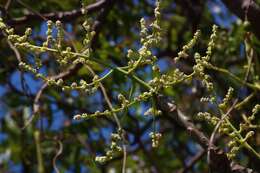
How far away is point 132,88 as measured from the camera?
145cm

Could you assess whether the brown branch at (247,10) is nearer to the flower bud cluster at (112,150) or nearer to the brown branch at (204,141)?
the brown branch at (204,141)

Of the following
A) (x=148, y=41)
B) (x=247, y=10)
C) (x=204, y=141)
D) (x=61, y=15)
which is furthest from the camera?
(x=61, y=15)

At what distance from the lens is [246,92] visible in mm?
2154

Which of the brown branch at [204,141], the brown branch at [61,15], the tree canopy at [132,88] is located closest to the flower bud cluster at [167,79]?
the tree canopy at [132,88]

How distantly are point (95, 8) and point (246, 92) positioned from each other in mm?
514

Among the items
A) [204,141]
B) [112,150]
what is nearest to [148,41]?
[112,150]

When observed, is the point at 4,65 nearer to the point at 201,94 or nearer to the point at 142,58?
the point at 201,94

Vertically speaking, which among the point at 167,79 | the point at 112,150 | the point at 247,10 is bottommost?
the point at 112,150

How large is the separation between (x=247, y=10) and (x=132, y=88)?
0.48m

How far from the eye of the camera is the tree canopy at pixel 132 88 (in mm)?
1369

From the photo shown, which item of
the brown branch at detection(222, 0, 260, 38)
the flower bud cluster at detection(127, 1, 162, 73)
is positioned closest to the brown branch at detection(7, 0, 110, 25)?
the brown branch at detection(222, 0, 260, 38)

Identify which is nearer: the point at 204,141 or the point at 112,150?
the point at 112,150

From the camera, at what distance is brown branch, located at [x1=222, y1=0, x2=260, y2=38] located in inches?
70.0

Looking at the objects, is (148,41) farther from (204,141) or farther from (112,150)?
(204,141)
